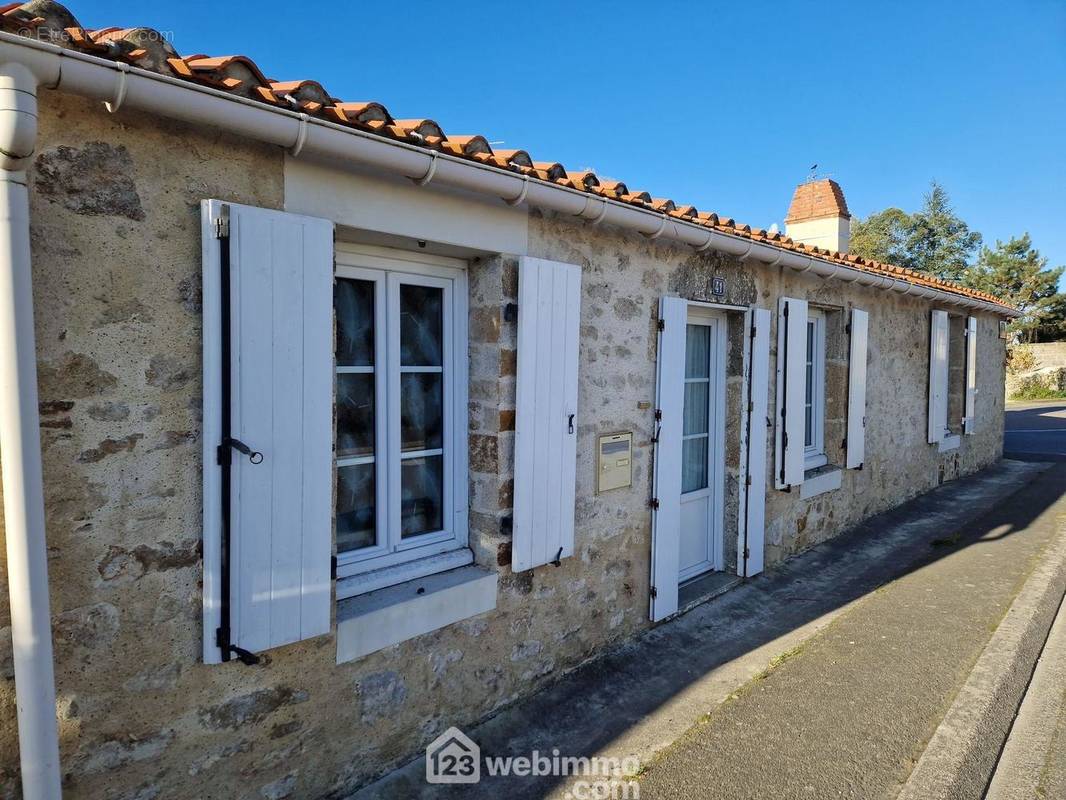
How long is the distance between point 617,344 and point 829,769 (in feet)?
7.81

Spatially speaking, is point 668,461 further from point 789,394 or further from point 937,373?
point 937,373

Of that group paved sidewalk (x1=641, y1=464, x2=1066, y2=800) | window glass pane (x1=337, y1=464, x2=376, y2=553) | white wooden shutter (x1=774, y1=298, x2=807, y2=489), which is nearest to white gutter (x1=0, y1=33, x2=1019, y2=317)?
window glass pane (x1=337, y1=464, x2=376, y2=553)

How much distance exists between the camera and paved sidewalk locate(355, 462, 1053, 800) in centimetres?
303

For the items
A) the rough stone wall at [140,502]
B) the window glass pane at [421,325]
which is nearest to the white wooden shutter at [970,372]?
the window glass pane at [421,325]

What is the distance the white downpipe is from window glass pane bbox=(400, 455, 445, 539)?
153 cm

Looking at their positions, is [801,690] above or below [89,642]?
below

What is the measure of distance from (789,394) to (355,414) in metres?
3.96

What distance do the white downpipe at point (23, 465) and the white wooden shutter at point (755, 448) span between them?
4.51m

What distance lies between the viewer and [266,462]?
2482 mm

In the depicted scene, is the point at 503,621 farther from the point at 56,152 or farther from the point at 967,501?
the point at 967,501

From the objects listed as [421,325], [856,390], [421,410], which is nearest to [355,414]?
[421,410]

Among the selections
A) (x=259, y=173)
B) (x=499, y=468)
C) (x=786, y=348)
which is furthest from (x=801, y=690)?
(x=259, y=173)

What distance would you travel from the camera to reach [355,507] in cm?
310

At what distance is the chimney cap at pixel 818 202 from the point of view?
8.44 m
